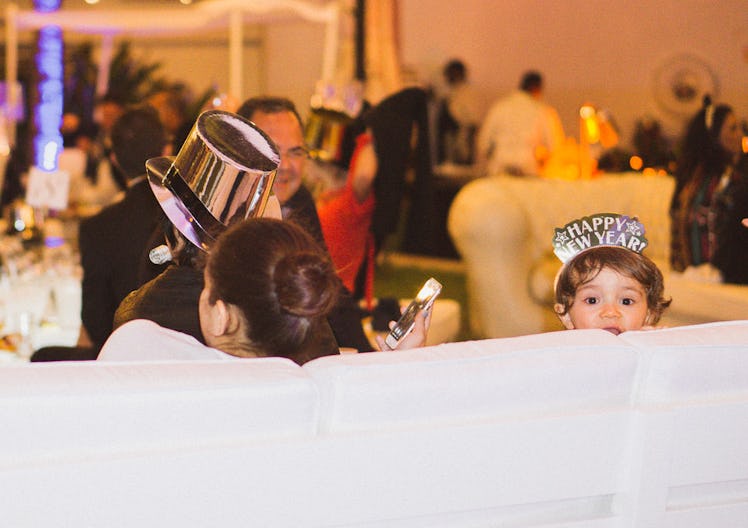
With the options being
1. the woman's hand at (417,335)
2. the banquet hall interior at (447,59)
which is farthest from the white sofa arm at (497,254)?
the woman's hand at (417,335)

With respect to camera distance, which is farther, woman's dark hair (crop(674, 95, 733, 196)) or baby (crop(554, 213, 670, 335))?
woman's dark hair (crop(674, 95, 733, 196))

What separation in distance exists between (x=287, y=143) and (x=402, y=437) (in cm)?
151

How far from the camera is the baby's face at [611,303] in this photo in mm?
2430

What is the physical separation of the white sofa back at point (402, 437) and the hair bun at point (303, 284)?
10 cm

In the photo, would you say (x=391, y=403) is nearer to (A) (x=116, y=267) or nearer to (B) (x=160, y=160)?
(B) (x=160, y=160)

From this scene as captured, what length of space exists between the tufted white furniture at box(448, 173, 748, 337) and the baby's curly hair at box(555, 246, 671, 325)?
115 inches

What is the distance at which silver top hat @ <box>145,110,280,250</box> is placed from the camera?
201 cm

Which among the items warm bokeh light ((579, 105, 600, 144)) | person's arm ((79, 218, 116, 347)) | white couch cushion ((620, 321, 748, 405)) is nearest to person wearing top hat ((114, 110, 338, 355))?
white couch cushion ((620, 321, 748, 405))

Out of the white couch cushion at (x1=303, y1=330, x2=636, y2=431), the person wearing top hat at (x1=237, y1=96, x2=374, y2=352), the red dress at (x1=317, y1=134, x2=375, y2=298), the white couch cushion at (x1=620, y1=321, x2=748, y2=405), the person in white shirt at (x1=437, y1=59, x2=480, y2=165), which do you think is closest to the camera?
the white couch cushion at (x1=303, y1=330, x2=636, y2=431)

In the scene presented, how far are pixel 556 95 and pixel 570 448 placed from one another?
395 inches

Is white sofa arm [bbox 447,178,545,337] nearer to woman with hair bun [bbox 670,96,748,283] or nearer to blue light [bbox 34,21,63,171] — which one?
woman with hair bun [bbox 670,96,748,283]

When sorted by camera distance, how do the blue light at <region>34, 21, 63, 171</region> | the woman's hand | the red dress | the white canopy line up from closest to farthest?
the woman's hand, the red dress, the blue light at <region>34, 21, 63, 171</region>, the white canopy

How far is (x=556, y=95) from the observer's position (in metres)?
11.4

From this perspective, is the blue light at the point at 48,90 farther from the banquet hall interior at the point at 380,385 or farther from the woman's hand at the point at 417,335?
the woman's hand at the point at 417,335
